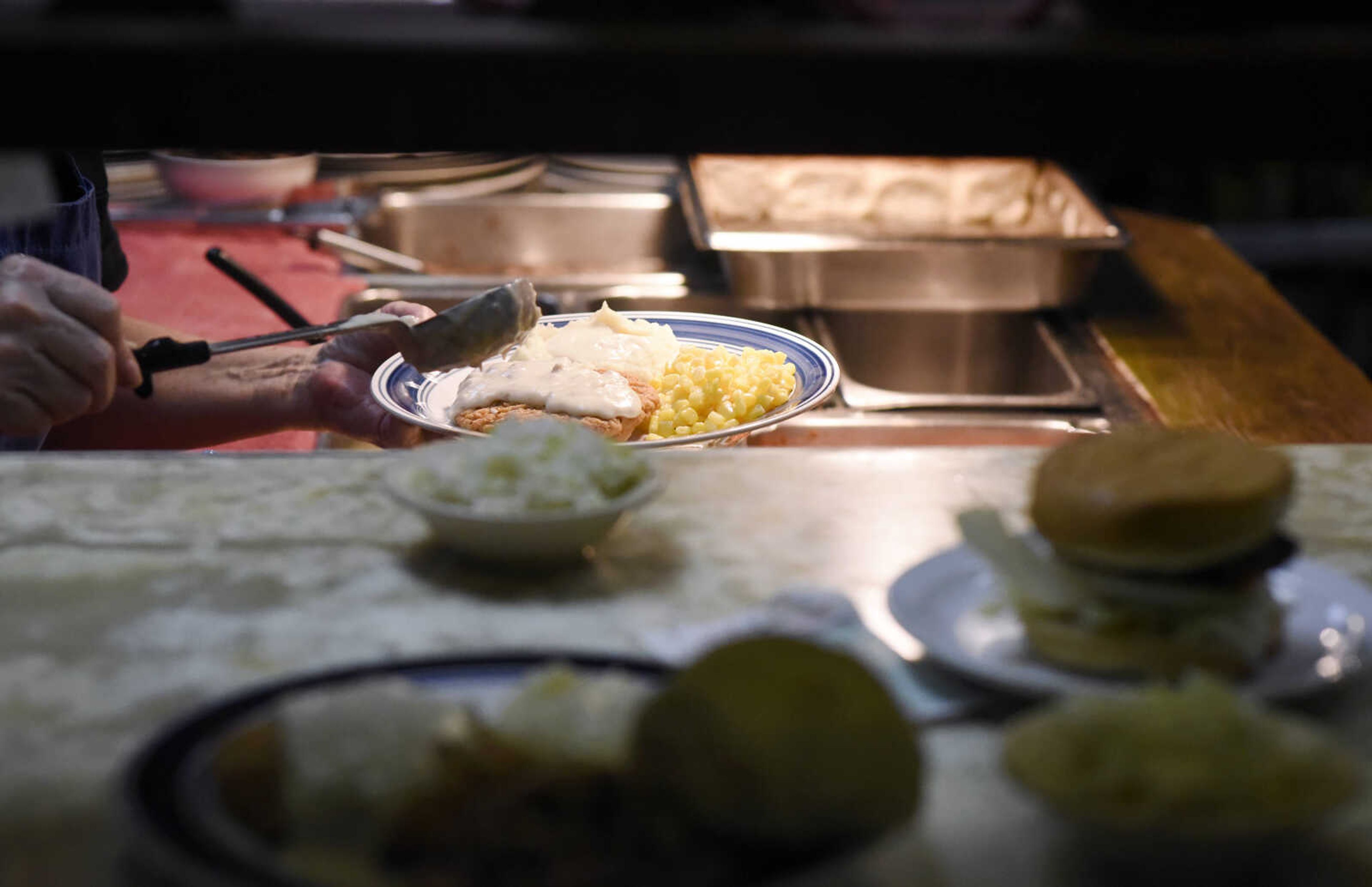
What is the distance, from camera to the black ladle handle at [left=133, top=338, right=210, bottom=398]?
1.73 m

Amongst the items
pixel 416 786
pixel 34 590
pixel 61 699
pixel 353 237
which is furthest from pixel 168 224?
pixel 416 786

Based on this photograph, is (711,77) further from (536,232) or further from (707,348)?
(536,232)

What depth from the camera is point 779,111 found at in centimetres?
76


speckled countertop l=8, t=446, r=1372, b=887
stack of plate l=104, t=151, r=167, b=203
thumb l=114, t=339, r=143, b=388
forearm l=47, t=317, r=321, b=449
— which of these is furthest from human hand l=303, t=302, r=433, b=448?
stack of plate l=104, t=151, r=167, b=203

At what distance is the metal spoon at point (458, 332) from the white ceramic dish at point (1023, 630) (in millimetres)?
813

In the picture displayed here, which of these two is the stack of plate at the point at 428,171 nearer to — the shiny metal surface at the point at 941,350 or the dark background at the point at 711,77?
the shiny metal surface at the point at 941,350

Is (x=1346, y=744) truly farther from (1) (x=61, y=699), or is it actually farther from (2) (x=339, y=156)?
(2) (x=339, y=156)

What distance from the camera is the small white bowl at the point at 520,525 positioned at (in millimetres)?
1143

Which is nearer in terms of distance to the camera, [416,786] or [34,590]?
[416,786]

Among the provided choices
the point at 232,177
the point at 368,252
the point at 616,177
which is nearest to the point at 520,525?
the point at 368,252

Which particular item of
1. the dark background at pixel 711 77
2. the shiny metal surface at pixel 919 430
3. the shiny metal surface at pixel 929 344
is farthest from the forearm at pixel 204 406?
the dark background at pixel 711 77

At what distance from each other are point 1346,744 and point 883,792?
382mm

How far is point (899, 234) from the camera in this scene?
278 centimetres

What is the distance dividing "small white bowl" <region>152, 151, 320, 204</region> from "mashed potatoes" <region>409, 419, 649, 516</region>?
2.39 metres
